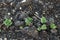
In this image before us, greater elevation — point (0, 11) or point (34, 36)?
point (0, 11)

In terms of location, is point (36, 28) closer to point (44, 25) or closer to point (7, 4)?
point (44, 25)

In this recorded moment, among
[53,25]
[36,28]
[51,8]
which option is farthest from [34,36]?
[51,8]

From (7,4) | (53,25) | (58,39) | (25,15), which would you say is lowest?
(58,39)

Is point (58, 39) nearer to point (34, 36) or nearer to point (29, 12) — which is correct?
point (34, 36)

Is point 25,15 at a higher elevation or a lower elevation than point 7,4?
lower

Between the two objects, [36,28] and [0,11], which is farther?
[0,11]

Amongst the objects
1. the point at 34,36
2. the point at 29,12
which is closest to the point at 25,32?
the point at 34,36

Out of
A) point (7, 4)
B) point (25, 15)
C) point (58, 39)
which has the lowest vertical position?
point (58, 39)

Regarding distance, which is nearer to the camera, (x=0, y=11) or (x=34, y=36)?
(x=34, y=36)
